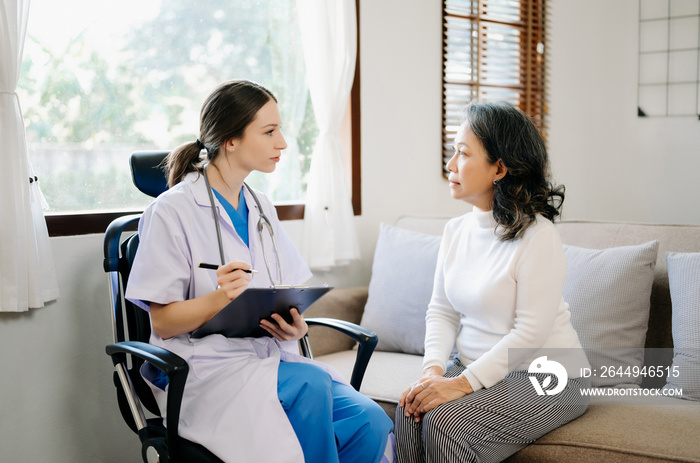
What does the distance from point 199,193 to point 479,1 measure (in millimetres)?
2386

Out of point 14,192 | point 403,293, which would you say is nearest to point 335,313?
point 403,293

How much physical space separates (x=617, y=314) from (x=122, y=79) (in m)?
1.90

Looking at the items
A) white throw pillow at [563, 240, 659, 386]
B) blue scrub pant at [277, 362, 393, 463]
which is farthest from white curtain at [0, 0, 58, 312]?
white throw pillow at [563, 240, 659, 386]

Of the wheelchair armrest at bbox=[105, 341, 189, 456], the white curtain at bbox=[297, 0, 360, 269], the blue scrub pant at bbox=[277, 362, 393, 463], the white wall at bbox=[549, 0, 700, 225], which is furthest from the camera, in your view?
the white wall at bbox=[549, 0, 700, 225]

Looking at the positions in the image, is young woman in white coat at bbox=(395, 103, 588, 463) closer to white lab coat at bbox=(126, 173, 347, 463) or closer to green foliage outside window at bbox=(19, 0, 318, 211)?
white lab coat at bbox=(126, 173, 347, 463)

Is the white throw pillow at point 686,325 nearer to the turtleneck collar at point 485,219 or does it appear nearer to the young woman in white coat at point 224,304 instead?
the turtleneck collar at point 485,219

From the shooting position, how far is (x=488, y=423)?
66.2 inches

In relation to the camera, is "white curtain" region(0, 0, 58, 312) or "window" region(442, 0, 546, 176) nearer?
"white curtain" region(0, 0, 58, 312)

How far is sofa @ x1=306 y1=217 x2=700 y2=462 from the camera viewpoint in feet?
5.79

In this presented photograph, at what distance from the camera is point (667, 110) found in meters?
4.17

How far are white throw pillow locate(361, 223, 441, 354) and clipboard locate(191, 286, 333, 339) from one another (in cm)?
91

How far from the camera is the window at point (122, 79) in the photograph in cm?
240

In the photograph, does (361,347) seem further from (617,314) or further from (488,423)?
(617,314)

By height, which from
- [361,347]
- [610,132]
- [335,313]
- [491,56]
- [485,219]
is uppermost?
[491,56]
